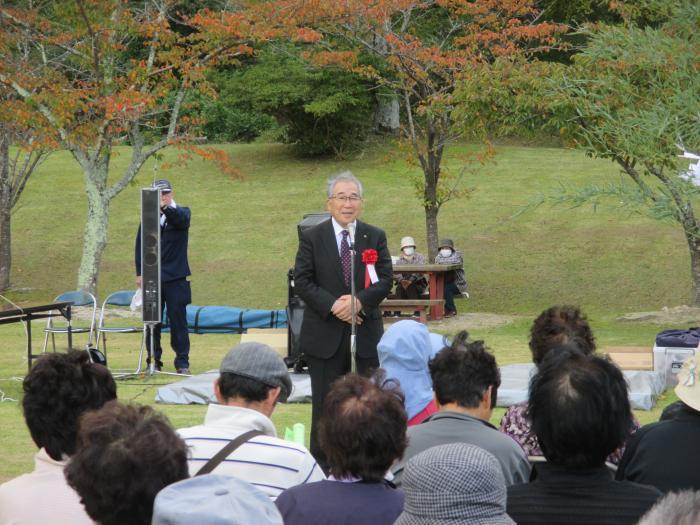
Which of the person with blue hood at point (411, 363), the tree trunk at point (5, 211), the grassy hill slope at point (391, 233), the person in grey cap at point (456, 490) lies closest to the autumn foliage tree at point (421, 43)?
the grassy hill slope at point (391, 233)

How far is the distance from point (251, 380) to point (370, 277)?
2.65 meters

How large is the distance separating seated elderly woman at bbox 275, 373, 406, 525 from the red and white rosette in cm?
304

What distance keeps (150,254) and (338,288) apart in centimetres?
395

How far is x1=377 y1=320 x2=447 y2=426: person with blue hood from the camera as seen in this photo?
5.05 m

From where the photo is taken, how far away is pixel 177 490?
2002mm

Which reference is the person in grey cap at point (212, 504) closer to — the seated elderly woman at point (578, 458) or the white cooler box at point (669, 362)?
the seated elderly woman at point (578, 458)

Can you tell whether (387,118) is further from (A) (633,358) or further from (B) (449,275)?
(A) (633,358)

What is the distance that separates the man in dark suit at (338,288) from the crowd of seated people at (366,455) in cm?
206

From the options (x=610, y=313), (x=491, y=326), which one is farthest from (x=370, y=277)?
(x=610, y=313)

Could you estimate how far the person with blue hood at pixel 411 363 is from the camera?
505 centimetres

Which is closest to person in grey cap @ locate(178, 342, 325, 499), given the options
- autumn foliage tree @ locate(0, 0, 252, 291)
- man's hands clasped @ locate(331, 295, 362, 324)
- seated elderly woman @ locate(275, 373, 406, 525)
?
seated elderly woman @ locate(275, 373, 406, 525)

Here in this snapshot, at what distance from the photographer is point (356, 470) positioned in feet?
9.32

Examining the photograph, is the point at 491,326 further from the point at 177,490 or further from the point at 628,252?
the point at 177,490

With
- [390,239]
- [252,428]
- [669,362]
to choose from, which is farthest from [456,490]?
[390,239]
